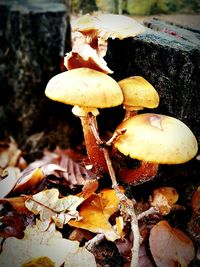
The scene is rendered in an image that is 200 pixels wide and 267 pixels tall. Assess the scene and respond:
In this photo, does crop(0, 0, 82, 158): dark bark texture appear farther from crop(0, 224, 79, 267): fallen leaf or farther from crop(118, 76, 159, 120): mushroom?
crop(0, 224, 79, 267): fallen leaf

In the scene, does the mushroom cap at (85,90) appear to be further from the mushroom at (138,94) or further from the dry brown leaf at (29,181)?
the dry brown leaf at (29,181)

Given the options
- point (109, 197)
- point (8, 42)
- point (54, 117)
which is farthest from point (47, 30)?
point (109, 197)

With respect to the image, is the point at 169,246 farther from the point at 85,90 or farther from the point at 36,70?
the point at 36,70

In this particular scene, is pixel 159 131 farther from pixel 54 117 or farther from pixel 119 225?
pixel 54 117

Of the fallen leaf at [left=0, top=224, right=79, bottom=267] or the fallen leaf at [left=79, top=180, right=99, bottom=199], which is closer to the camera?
the fallen leaf at [left=0, top=224, right=79, bottom=267]

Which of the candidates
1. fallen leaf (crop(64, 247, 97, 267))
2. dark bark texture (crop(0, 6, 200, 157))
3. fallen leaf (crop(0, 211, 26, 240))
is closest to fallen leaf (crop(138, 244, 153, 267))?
fallen leaf (crop(64, 247, 97, 267))

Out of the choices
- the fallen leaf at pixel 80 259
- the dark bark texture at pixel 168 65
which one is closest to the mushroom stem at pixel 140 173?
the dark bark texture at pixel 168 65
